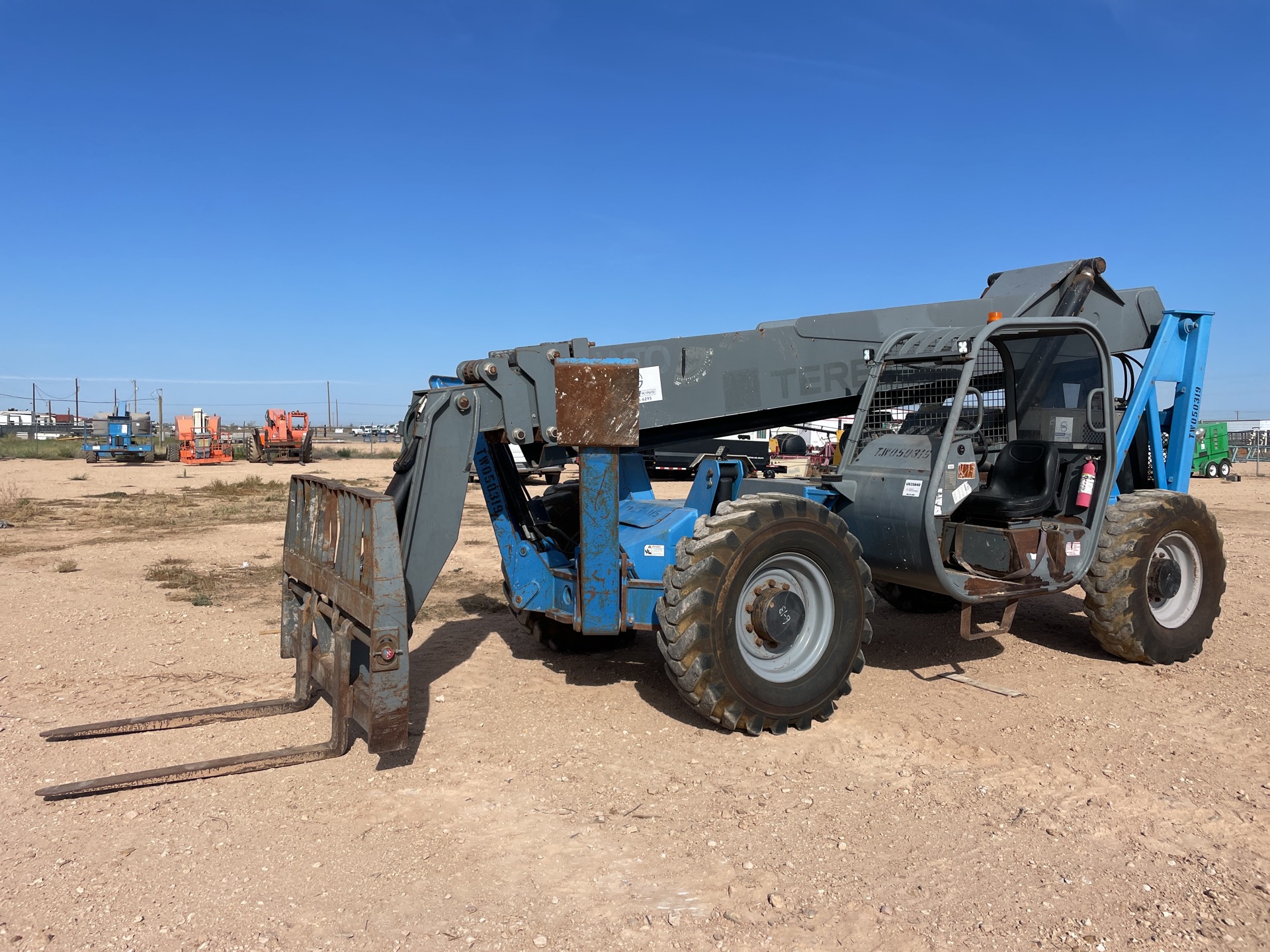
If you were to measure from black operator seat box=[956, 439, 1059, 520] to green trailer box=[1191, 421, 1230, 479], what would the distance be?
29631 millimetres

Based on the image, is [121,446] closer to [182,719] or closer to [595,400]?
[182,719]

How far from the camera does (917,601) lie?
8891mm

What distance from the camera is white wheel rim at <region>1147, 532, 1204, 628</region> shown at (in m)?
7.34

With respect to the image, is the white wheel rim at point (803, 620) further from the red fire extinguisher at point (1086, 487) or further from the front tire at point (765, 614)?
the red fire extinguisher at point (1086, 487)

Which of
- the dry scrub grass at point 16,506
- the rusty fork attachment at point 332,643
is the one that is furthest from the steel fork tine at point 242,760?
the dry scrub grass at point 16,506

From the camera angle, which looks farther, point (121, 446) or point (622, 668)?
point (121, 446)

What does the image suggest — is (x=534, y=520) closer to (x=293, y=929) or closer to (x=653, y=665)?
(x=653, y=665)

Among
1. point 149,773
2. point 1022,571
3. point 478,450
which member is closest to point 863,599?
point 1022,571

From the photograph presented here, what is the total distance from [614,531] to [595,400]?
80 cm

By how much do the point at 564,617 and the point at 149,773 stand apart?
2.41 metres

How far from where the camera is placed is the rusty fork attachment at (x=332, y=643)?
4543mm

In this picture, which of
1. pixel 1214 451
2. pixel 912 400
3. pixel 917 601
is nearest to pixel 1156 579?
pixel 917 601

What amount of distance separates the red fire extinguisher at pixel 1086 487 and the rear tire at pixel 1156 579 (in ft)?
0.74

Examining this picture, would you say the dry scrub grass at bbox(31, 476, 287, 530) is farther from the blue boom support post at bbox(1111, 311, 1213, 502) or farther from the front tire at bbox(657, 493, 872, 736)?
the blue boom support post at bbox(1111, 311, 1213, 502)
